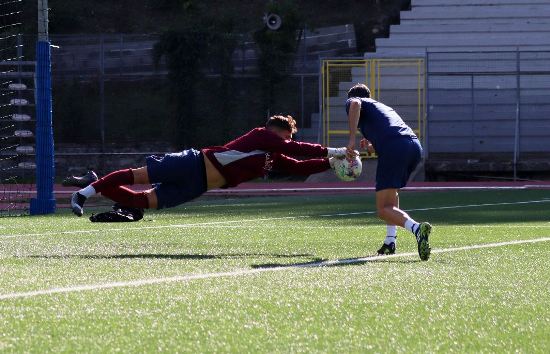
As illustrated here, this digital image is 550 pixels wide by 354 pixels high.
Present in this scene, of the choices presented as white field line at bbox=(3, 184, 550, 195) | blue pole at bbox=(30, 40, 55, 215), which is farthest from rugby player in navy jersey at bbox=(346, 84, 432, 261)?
white field line at bbox=(3, 184, 550, 195)

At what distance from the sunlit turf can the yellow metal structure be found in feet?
52.7

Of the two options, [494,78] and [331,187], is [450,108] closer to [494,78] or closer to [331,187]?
[494,78]

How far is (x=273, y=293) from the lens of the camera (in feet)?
23.2

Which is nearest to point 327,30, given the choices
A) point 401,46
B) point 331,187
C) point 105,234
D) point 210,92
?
point 401,46

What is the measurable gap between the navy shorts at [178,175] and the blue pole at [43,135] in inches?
288

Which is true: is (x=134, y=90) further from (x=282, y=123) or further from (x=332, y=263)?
(x=332, y=263)

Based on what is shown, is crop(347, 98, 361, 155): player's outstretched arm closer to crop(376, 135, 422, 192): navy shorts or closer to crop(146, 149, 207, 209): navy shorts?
crop(376, 135, 422, 192): navy shorts

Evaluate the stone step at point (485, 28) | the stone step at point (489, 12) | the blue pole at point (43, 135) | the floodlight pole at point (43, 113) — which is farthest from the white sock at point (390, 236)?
the stone step at point (489, 12)

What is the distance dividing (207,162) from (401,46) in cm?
2262

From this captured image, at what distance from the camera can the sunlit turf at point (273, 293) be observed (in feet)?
18.4

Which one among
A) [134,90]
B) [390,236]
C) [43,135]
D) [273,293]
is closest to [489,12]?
[134,90]

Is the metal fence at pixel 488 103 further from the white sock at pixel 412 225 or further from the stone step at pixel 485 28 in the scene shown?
the white sock at pixel 412 225

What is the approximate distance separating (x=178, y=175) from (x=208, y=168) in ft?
Result: 0.90

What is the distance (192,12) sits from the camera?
38.5 meters
